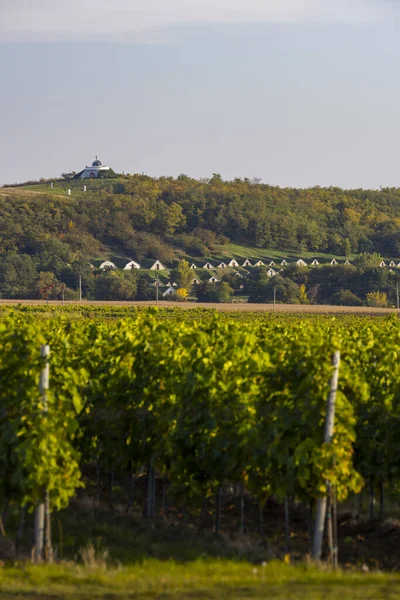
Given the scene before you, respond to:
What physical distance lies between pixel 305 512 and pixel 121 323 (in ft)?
17.3

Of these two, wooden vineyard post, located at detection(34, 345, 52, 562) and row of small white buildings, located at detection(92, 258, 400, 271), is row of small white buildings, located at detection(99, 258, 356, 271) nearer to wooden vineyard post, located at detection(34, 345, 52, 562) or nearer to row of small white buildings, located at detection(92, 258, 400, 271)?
row of small white buildings, located at detection(92, 258, 400, 271)

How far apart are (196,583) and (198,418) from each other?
3.13 meters

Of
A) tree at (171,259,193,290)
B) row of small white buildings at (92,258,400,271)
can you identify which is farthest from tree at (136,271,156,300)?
row of small white buildings at (92,258,400,271)

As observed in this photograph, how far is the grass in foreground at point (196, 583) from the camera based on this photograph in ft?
32.9

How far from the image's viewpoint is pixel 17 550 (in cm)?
1222

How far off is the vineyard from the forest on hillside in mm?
103068

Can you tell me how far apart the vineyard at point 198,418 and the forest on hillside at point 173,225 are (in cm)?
10307

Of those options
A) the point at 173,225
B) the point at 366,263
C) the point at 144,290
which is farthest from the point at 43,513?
the point at 173,225

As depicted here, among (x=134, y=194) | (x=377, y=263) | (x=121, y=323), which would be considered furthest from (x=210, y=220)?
(x=121, y=323)

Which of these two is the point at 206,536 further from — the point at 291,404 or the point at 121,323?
the point at 121,323

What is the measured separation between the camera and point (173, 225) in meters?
156

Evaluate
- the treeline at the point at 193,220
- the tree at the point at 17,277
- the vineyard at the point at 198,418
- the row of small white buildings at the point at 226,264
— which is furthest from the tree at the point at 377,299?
the vineyard at the point at 198,418

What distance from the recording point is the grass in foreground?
10031mm

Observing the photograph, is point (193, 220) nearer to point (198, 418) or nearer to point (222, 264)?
point (222, 264)
